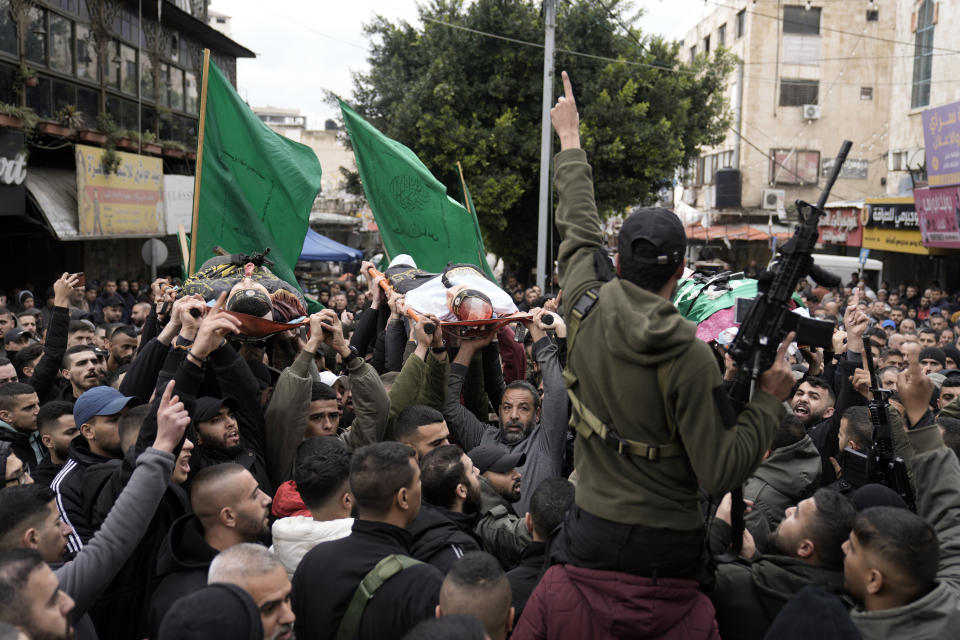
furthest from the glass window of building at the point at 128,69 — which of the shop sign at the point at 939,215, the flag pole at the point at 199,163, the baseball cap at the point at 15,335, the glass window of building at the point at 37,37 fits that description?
the shop sign at the point at 939,215

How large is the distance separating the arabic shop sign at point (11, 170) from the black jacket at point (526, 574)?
12.1 m

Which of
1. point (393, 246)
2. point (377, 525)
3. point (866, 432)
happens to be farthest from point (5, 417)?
point (866, 432)

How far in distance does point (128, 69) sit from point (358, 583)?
18.2m

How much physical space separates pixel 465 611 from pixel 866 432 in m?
2.50

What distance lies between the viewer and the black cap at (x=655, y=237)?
239cm

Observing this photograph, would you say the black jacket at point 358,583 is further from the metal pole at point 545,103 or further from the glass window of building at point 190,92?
the glass window of building at point 190,92

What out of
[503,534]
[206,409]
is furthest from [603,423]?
[206,409]

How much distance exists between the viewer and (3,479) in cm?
359

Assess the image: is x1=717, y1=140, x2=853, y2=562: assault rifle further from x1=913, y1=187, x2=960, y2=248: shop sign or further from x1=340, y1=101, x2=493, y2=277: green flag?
x1=913, y1=187, x2=960, y2=248: shop sign

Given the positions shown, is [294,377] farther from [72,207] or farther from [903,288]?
[903,288]

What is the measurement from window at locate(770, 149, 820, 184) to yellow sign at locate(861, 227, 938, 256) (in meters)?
9.76

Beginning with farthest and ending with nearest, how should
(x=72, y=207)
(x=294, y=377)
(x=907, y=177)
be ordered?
(x=907, y=177), (x=72, y=207), (x=294, y=377)

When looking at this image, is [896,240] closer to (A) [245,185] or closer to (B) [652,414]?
(A) [245,185]

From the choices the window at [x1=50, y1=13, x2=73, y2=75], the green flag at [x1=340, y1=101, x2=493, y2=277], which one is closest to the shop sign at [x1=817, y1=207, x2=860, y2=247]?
the green flag at [x1=340, y1=101, x2=493, y2=277]
